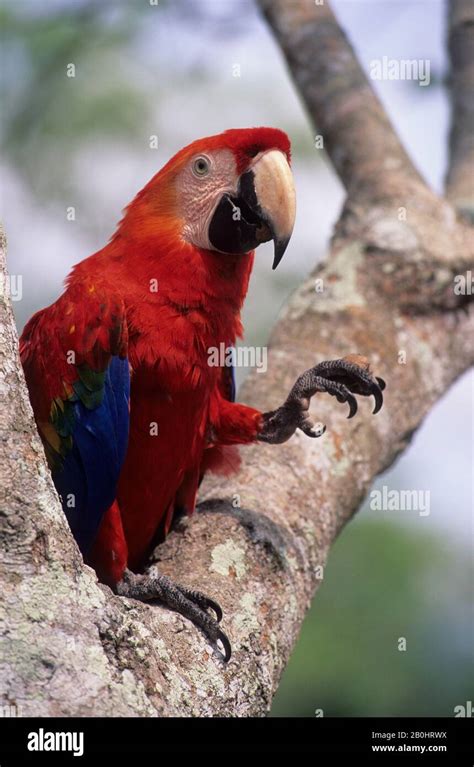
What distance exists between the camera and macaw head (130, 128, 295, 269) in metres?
2.71

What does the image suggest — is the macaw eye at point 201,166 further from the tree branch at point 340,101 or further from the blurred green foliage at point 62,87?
the blurred green foliage at point 62,87

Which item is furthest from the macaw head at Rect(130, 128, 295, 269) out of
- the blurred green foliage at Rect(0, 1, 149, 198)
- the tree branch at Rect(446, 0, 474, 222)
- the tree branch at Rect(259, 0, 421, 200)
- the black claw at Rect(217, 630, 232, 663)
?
the blurred green foliage at Rect(0, 1, 149, 198)

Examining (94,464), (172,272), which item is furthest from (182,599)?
(172,272)

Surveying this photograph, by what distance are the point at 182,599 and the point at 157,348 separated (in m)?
0.85

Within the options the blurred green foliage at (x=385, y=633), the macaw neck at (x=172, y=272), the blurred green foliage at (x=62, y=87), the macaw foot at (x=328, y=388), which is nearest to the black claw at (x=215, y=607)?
the macaw foot at (x=328, y=388)

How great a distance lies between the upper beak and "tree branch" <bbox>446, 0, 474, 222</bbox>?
159cm

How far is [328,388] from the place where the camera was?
2.73 meters

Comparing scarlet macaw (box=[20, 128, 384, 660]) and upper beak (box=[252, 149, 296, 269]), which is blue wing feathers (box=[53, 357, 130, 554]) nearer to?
scarlet macaw (box=[20, 128, 384, 660])

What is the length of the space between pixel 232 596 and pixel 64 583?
69cm

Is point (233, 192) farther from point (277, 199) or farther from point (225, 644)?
point (225, 644)

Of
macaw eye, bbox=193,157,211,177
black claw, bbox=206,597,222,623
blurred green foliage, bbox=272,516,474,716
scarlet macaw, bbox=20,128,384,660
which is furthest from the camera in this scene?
blurred green foliage, bbox=272,516,474,716

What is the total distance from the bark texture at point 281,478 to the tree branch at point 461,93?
3.0 inches
